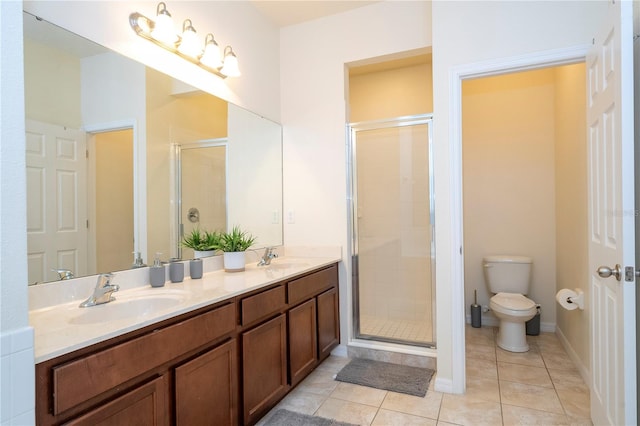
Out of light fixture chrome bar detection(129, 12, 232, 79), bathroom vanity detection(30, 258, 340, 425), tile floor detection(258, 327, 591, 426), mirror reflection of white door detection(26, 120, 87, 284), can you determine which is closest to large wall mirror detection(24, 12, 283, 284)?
mirror reflection of white door detection(26, 120, 87, 284)

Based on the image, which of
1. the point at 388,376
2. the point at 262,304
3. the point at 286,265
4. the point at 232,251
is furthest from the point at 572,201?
the point at 232,251

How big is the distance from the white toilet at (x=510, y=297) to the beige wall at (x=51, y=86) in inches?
126

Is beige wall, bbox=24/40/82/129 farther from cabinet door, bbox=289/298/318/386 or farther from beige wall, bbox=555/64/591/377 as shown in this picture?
beige wall, bbox=555/64/591/377

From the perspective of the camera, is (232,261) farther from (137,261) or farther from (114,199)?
(114,199)

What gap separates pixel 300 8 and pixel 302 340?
8.35ft

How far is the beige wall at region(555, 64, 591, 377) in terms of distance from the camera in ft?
7.93

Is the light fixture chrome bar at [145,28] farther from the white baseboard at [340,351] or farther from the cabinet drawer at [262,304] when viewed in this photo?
the white baseboard at [340,351]

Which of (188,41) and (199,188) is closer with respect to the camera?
(188,41)

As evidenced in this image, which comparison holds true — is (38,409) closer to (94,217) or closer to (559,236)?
(94,217)

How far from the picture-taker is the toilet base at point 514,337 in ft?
9.50

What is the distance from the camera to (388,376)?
250cm

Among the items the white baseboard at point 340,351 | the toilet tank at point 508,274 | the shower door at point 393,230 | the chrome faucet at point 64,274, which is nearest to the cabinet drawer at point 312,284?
the shower door at point 393,230

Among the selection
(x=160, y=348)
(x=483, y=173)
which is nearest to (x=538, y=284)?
(x=483, y=173)

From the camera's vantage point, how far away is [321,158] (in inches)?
118
